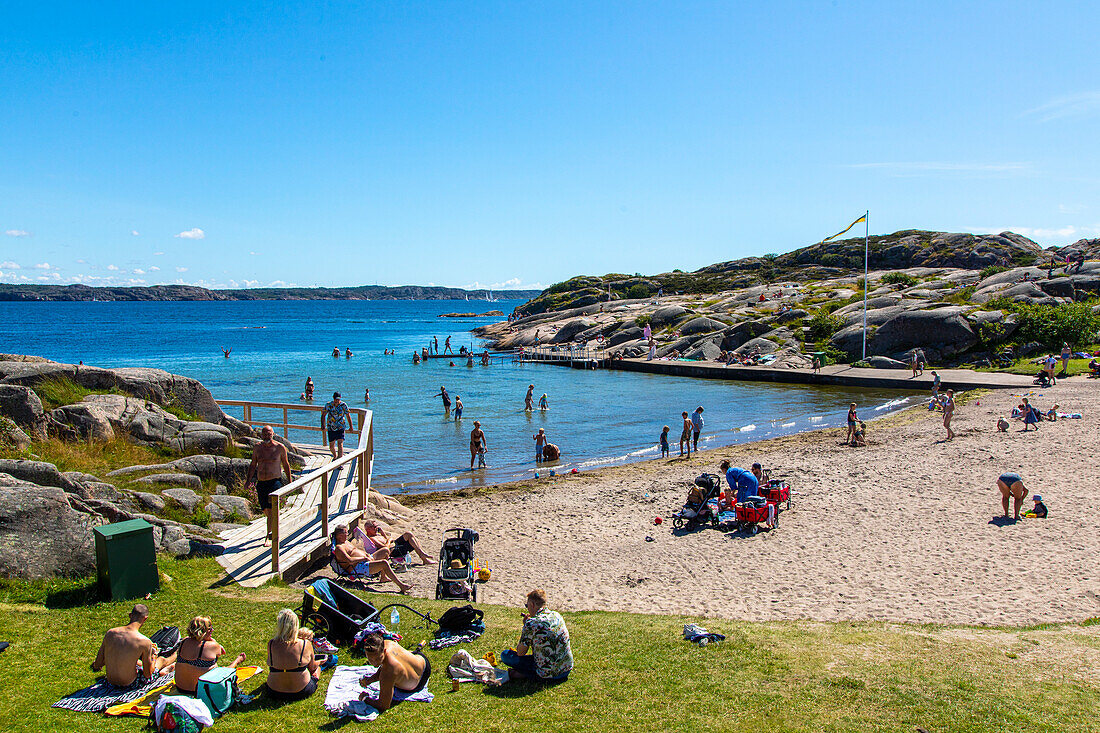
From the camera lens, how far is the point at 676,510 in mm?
14875

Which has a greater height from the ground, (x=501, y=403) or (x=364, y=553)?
(x=364, y=553)

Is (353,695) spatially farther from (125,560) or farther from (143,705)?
(125,560)

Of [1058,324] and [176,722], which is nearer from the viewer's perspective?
[176,722]

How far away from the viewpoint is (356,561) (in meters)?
9.88

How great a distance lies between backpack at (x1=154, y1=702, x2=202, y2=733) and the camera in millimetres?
4961

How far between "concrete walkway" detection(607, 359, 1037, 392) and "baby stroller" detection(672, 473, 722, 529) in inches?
948

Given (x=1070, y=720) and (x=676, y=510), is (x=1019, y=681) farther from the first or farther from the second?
(x=676, y=510)

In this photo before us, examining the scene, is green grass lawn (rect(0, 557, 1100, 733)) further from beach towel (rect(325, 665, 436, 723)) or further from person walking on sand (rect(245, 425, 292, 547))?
person walking on sand (rect(245, 425, 292, 547))

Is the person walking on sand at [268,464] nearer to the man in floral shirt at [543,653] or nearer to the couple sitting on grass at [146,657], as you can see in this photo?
the couple sitting on grass at [146,657]

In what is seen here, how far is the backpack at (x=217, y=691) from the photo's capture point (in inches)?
210

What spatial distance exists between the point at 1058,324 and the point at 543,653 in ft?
135

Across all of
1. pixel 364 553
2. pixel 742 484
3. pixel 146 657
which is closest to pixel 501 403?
pixel 742 484

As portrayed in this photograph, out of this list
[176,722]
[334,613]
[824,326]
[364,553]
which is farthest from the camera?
[824,326]

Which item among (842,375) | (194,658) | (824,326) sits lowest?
(194,658)
